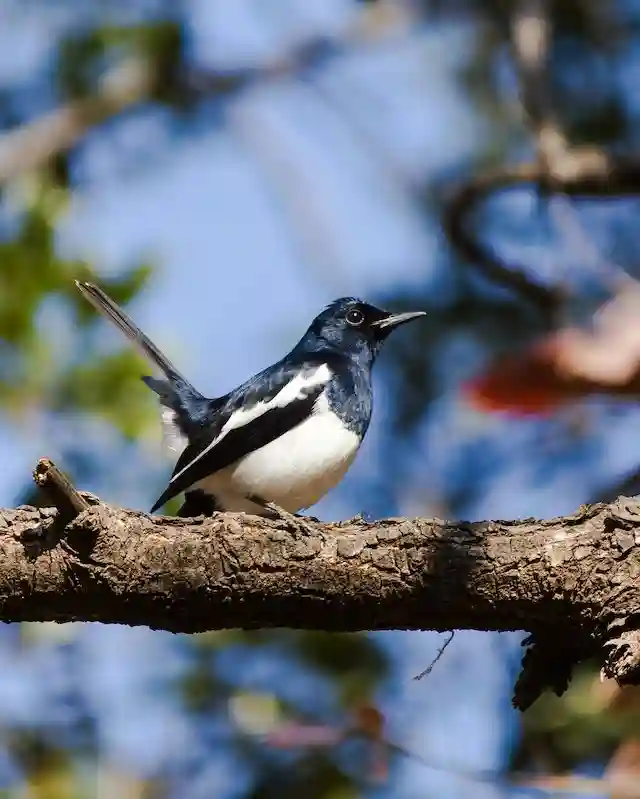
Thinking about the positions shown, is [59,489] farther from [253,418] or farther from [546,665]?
[253,418]

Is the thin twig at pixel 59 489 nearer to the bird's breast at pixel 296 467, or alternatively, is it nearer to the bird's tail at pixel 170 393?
the bird's breast at pixel 296 467

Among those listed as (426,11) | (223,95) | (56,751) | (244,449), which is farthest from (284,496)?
(426,11)

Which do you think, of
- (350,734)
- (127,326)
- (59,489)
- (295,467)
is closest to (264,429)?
(295,467)

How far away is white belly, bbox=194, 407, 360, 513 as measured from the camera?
4465mm

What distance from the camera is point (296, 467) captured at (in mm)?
4469

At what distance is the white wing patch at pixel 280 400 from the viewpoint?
4570 millimetres

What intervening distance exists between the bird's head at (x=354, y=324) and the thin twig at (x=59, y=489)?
2610 mm

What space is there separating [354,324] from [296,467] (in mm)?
1103

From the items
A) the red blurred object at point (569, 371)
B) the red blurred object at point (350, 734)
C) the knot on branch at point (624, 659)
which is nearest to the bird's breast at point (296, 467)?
the red blurred object at point (350, 734)

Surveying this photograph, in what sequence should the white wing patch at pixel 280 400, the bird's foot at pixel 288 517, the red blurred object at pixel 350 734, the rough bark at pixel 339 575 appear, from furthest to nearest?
the white wing patch at pixel 280 400 < the red blurred object at pixel 350 734 < the bird's foot at pixel 288 517 < the rough bark at pixel 339 575

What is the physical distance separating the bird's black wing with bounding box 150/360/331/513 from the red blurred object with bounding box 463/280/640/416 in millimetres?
2225

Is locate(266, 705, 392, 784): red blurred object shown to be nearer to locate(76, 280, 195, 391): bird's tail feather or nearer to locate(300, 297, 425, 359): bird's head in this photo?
locate(76, 280, 195, 391): bird's tail feather

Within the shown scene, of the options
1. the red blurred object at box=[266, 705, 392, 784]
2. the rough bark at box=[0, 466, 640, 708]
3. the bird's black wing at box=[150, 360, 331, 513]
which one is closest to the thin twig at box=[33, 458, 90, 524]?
the rough bark at box=[0, 466, 640, 708]

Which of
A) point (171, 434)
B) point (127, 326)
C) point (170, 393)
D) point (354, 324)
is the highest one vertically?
point (354, 324)
